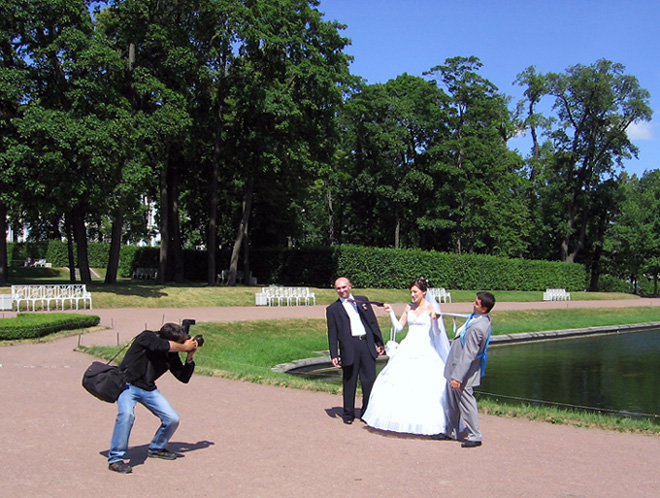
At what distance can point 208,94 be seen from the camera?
118 ft

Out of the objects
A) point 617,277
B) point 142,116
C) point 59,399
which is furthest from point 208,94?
point 617,277

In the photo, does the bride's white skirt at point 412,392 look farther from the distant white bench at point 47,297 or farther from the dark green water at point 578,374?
the distant white bench at point 47,297

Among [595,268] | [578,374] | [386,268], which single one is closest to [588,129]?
[595,268]

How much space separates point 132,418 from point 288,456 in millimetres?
1569

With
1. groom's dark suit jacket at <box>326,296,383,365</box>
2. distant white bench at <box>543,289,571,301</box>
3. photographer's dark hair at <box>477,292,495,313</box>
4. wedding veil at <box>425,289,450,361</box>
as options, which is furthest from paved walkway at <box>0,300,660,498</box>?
distant white bench at <box>543,289,571,301</box>

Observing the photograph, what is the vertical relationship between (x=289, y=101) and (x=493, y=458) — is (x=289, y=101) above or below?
above

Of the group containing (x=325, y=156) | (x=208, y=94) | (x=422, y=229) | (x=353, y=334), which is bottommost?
(x=353, y=334)

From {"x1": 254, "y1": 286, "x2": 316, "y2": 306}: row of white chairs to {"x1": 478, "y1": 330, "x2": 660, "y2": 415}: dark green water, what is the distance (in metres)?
12.6

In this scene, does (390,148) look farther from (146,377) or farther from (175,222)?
(146,377)

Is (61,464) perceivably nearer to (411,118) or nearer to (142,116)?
(142,116)

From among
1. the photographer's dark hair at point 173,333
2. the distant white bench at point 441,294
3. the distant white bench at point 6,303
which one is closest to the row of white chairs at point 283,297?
the distant white bench at point 441,294

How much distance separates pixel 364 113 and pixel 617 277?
4340 cm

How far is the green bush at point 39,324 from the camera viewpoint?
616 inches

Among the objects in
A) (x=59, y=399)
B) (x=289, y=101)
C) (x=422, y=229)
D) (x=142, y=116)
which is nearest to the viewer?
(x=59, y=399)
